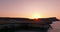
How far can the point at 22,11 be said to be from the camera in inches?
60.6

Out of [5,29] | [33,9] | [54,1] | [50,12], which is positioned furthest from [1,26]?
[54,1]

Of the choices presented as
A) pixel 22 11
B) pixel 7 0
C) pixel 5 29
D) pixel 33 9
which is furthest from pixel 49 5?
pixel 5 29

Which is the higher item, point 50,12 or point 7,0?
point 7,0

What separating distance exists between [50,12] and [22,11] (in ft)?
1.35

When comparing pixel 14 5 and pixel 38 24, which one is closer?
pixel 38 24

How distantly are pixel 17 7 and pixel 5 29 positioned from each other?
484 mm

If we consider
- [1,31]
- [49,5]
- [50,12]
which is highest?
[49,5]

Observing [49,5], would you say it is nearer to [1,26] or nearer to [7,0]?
[7,0]

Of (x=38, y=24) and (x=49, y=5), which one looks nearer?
(x=38, y=24)

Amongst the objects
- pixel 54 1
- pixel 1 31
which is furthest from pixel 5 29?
pixel 54 1

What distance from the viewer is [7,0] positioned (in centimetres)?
153

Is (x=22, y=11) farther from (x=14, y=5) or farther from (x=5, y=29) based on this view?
(x=5, y=29)

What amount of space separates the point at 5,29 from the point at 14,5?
1.62 ft

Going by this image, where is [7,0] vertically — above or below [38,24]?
above
